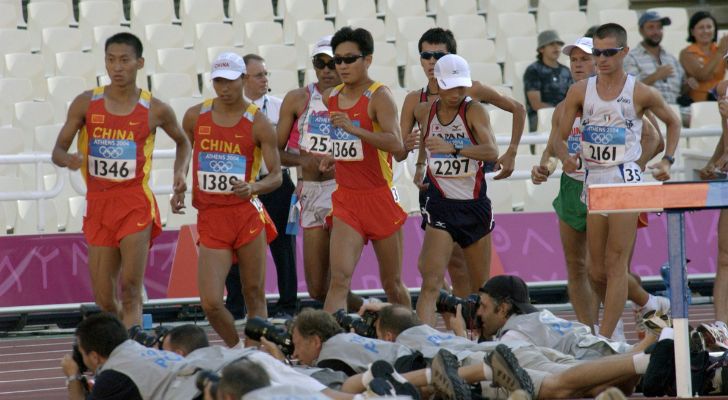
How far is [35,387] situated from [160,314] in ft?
11.3

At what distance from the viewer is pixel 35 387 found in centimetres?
1050

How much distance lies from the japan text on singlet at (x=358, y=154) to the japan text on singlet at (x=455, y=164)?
372 millimetres

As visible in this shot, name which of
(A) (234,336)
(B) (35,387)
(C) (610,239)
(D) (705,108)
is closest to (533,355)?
(C) (610,239)

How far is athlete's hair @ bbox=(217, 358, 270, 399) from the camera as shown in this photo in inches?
247

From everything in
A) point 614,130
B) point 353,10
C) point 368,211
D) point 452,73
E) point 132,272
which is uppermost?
point 353,10

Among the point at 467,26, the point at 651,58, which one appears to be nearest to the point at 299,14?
the point at 467,26

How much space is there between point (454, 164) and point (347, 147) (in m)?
0.77

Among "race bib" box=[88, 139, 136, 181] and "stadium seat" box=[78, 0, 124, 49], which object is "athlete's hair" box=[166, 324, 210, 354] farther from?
"stadium seat" box=[78, 0, 124, 49]

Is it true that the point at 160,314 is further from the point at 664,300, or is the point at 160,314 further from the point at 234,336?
the point at 664,300

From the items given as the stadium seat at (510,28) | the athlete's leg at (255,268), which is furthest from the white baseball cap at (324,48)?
the stadium seat at (510,28)

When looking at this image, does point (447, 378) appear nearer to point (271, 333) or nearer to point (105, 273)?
point (271, 333)

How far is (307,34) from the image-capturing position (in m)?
17.8

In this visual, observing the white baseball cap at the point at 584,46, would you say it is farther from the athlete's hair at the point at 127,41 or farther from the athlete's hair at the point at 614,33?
the athlete's hair at the point at 127,41

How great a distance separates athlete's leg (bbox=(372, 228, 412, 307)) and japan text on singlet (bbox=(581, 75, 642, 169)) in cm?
150
